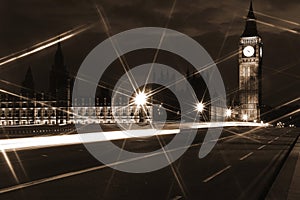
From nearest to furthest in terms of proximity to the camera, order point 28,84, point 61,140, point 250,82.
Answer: point 61,140
point 250,82
point 28,84

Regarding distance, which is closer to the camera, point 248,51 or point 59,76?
point 248,51

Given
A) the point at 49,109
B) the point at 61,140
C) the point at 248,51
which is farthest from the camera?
the point at 248,51

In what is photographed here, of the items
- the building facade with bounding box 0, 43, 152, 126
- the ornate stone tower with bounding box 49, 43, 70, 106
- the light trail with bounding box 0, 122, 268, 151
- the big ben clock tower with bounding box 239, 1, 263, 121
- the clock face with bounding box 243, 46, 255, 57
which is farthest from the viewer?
the ornate stone tower with bounding box 49, 43, 70, 106

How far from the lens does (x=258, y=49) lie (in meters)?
175

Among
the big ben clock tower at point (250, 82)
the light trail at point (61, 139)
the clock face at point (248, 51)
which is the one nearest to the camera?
the light trail at point (61, 139)

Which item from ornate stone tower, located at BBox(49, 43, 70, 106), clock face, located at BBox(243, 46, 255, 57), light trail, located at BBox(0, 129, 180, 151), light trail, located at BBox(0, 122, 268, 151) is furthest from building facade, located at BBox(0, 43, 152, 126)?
light trail, located at BBox(0, 129, 180, 151)

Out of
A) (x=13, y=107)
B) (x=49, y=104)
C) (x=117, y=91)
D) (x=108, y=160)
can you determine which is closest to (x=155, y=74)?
(x=117, y=91)

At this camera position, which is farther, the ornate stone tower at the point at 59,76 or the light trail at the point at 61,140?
the ornate stone tower at the point at 59,76

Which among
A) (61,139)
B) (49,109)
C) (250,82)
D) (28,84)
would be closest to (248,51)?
(250,82)

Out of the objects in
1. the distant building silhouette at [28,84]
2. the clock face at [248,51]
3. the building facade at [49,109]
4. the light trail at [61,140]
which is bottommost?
the light trail at [61,140]

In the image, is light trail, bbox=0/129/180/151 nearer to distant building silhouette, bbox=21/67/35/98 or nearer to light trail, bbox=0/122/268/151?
light trail, bbox=0/122/268/151

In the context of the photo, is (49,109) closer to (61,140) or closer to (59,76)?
(59,76)

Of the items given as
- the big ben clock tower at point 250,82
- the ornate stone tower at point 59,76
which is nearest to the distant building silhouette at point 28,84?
the ornate stone tower at point 59,76

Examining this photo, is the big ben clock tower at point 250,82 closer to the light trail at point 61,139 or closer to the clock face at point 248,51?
the clock face at point 248,51
